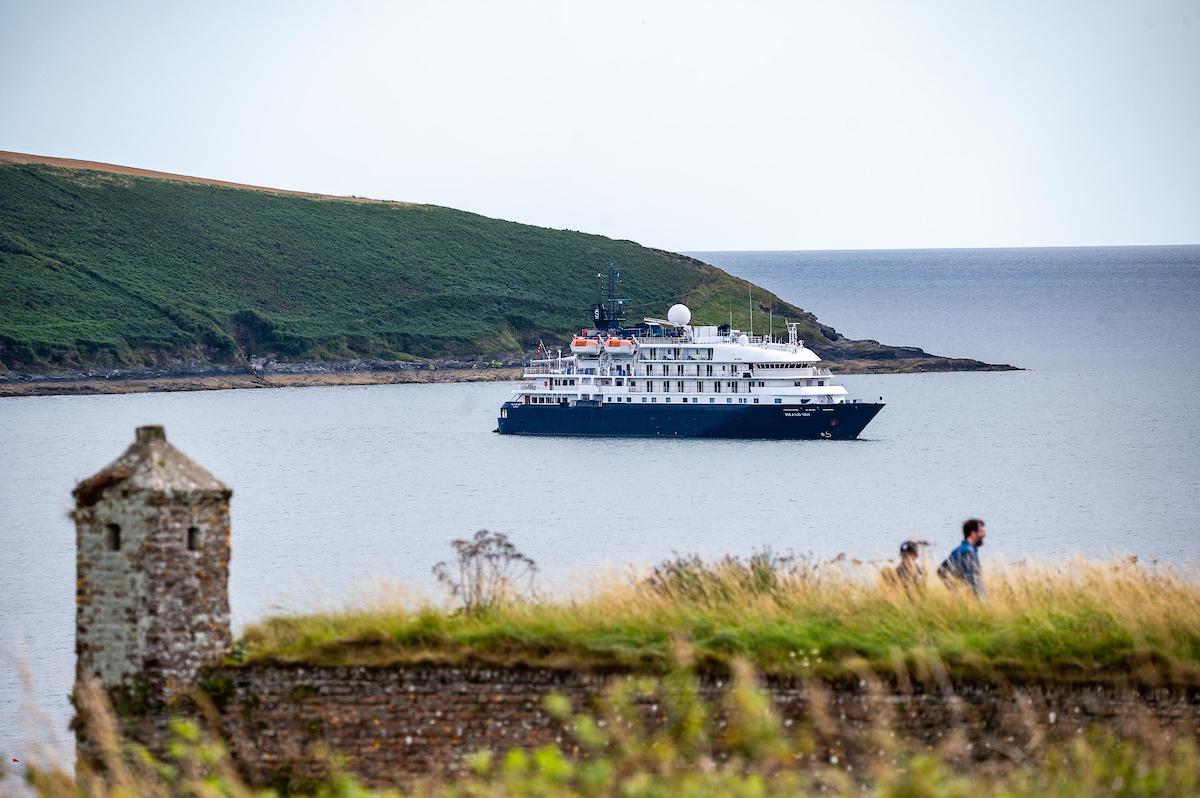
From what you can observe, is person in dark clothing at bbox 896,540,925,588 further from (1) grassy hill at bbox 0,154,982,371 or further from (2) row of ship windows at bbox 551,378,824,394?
(1) grassy hill at bbox 0,154,982,371

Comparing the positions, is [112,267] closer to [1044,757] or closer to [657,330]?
[657,330]

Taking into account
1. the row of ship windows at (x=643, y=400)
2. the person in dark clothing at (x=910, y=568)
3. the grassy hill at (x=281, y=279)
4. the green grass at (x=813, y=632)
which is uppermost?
the grassy hill at (x=281, y=279)

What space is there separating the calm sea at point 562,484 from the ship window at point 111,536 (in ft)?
14.0

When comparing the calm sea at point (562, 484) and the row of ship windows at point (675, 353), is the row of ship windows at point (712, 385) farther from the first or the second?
the calm sea at point (562, 484)

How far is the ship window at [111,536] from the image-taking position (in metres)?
11.5

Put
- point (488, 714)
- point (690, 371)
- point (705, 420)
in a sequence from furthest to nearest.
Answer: point (705, 420) → point (690, 371) → point (488, 714)

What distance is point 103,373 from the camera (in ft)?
347

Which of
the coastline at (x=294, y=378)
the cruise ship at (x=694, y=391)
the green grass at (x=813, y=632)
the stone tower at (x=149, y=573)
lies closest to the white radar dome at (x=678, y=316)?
the cruise ship at (x=694, y=391)

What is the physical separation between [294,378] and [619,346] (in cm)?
4634

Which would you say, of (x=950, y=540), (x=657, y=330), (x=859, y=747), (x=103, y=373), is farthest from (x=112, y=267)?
(x=859, y=747)

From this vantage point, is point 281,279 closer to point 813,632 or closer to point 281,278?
point 281,278

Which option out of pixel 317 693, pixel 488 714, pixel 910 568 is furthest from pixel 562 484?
pixel 488 714

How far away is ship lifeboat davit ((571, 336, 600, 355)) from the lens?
7294 centimetres

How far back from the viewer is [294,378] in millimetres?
113375
